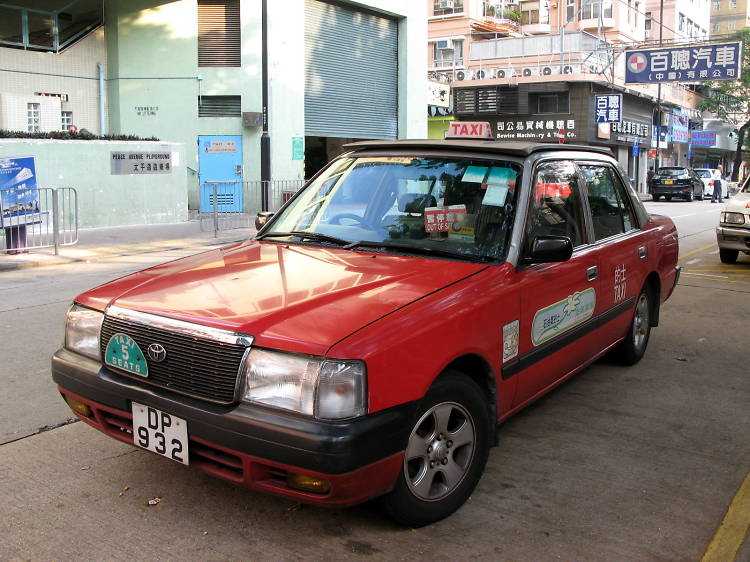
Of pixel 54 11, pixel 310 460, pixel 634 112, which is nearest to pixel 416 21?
pixel 54 11

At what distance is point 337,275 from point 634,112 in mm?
44163

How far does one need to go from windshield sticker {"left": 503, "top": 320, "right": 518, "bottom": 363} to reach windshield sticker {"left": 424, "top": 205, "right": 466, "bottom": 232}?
0.62 metres

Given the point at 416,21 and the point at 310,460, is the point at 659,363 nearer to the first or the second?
the point at 310,460

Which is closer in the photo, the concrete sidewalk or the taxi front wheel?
the taxi front wheel

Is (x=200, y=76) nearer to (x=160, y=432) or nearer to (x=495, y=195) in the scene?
(x=495, y=195)

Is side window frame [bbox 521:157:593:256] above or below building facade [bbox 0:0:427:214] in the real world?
below

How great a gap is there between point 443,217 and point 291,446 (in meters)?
1.72

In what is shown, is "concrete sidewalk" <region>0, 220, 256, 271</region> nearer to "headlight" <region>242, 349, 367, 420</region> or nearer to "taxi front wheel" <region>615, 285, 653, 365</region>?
"taxi front wheel" <region>615, 285, 653, 365</region>

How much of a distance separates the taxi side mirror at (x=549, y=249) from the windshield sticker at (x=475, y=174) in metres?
0.55

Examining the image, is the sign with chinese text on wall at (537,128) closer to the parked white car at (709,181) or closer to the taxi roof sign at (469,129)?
the parked white car at (709,181)

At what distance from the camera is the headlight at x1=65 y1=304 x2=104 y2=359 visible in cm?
341

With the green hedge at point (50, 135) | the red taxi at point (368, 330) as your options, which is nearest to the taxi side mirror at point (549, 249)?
the red taxi at point (368, 330)

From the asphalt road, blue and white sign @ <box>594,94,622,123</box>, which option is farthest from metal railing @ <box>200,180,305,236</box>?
blue and white sign @ <box>594,94,622,123</box>

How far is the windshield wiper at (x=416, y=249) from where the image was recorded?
3787 mm
